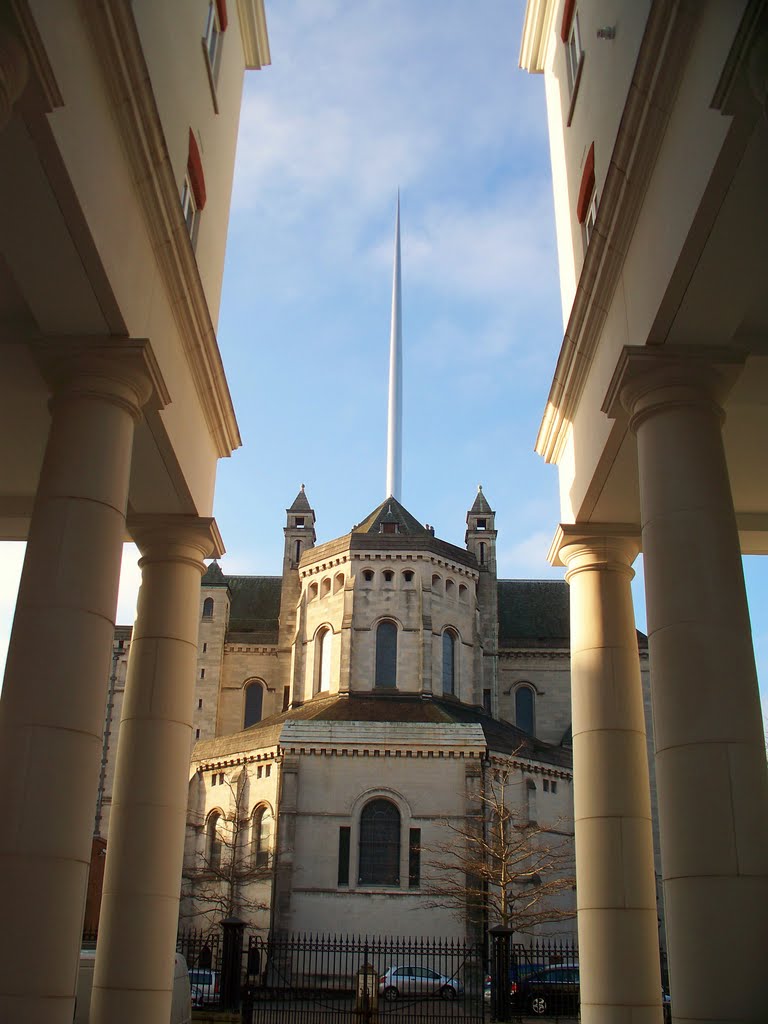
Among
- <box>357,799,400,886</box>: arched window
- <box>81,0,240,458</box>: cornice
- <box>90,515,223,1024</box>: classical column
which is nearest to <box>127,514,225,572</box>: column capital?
<box>90,515,223,1024</box>: classical column

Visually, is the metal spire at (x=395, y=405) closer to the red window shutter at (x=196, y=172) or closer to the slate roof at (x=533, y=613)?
the slate roof at (x=533, y=613)

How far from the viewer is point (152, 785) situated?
14.6 metres

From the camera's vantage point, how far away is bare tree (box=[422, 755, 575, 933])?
143 feet

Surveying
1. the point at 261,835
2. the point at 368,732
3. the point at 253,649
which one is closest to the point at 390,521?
the point at 253,649

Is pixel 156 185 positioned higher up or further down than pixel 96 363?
higher up

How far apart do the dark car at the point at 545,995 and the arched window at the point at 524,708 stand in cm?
3613

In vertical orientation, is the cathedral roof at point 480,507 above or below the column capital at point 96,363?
above

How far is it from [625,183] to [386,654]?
159 ft

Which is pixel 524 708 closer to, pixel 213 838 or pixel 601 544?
pixel 213 838

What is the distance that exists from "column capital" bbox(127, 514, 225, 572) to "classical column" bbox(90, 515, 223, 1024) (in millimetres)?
15

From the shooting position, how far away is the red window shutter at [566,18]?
57.3 feet

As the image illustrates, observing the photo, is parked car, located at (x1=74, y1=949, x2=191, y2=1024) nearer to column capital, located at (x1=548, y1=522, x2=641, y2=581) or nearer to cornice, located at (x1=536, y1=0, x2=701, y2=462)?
column capital, located at (x1=548, y1=522, x2=641, y2=581)

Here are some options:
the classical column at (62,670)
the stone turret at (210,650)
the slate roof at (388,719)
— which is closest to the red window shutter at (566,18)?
the classical column at (62,670)

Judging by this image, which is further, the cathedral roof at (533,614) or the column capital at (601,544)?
the cathedral roof at (533,614)
